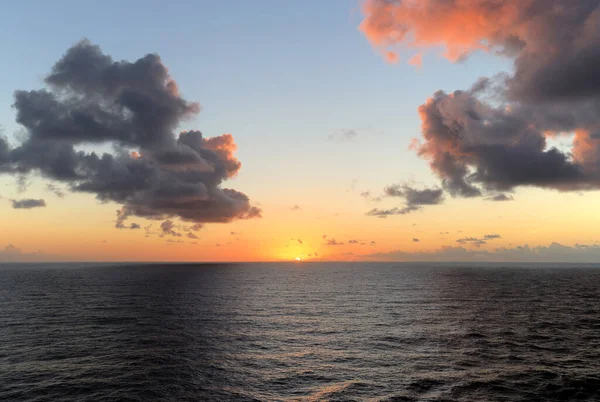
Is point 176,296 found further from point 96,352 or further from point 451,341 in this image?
point 451,341

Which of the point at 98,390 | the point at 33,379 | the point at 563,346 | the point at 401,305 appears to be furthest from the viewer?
the point at 401,305

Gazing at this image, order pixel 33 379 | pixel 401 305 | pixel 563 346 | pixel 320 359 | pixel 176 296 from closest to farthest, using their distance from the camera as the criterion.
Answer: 1. pixel 33 379
2. pixel 320 359
3. pixel 563 346
4. pixel 401 305
5. pixel 176 296

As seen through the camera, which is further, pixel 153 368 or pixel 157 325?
pixel 157 325

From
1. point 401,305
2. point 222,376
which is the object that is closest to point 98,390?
point 222,376

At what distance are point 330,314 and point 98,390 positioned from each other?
6185cm

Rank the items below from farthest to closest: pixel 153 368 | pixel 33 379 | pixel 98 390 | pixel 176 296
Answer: pixel 176 296
pixel 153 368
pixel 33 379
pixel 98 390

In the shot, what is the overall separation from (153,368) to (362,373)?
28.6 meters

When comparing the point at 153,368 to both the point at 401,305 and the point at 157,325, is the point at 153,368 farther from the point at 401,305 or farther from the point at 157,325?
the point at 401,305

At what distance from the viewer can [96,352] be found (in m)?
59.6

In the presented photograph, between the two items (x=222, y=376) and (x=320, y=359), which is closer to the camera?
(x=222, y=376)

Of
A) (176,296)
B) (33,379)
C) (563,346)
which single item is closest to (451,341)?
(563,346)

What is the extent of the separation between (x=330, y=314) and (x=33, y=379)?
2547 inches

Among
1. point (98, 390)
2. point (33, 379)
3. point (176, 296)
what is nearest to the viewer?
point (98, 390)

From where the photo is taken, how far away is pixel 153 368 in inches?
2083
